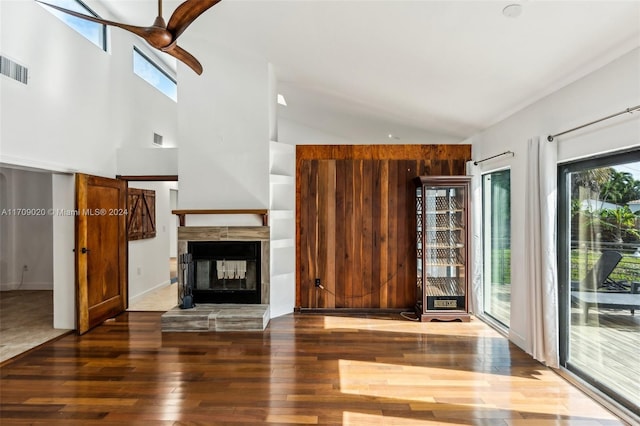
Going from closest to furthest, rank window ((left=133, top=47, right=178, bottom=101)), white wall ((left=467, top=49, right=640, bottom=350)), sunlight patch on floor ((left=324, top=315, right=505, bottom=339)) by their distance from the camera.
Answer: white wall ((left=467, top=49, right=640, bottom=350)), sunlight patch on floor ((left=324, top=315, right=505, bottom=339)), window ((left=133, top=47, right=178, bottom=101))

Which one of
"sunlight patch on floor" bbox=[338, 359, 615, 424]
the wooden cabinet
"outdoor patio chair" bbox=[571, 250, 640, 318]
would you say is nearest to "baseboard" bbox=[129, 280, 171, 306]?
"sunlight patch on floor" bbox=[338, 359, 615, 424]

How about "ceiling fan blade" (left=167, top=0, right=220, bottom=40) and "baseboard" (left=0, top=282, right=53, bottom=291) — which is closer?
"ceiling fan blade" (left=167, top=0, right=220, bottom=40)

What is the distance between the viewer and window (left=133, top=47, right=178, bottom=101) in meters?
6.02

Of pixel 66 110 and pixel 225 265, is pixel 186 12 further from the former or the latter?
pixel 225 265

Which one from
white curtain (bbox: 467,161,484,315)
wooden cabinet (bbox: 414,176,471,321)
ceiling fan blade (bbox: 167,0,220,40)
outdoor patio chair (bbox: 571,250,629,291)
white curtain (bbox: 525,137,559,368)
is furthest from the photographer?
white curtain (bbox: 467,161,484,315)

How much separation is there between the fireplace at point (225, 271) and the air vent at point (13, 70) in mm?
2481

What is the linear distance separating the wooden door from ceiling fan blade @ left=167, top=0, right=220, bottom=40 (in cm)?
275

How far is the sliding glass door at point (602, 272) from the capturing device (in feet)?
8.71

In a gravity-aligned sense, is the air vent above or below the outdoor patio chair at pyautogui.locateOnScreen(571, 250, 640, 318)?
above

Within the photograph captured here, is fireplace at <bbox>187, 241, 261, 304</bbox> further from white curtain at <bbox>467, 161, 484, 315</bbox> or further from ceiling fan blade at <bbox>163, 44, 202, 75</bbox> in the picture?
white curtain at <bbox>467, 161, 484, 315</bbox>

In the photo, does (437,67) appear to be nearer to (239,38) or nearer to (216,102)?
(239,38)

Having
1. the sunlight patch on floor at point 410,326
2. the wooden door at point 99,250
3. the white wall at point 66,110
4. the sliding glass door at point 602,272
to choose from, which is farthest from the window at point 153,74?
the sliding glass door at point 602,272

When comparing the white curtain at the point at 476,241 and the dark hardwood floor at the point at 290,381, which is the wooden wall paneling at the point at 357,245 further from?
the white curtain at the point at 476,241

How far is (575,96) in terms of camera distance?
3006 millimetres
